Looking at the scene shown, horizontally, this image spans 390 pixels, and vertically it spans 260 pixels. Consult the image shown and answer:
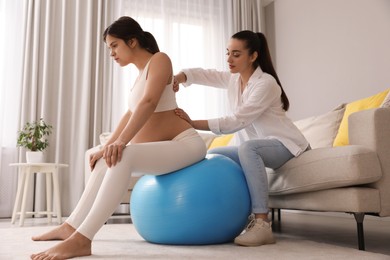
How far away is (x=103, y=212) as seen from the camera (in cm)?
147

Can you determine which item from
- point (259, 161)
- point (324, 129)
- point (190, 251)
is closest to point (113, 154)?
point (190, 251)

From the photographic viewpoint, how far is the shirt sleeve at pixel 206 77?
222 cm

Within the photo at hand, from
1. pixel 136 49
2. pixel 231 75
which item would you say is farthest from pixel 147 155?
pixel 231 75

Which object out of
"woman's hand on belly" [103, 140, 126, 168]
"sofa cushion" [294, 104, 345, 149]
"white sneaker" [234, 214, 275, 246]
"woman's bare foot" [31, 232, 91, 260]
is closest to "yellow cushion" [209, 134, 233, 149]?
"sofa cushion" [294, 104, 345, 149]

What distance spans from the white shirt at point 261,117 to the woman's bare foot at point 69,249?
2.57 feet

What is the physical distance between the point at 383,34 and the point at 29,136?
119 inches

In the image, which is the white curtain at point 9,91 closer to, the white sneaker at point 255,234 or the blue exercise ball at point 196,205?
the blue exercise ball at point 196,205

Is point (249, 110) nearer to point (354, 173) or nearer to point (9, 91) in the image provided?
point (354, 173)

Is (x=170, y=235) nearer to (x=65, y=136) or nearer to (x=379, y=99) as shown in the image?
(x=379, y=99)

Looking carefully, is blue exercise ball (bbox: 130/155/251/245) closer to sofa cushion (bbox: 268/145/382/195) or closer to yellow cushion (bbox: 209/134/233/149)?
sofa cushion (bbox: 268/145/382/195)

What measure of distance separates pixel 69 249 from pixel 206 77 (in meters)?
1.21

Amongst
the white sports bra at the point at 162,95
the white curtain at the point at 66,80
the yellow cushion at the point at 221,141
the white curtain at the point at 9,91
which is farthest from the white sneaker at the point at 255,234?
the white curtain at the point at 9,91

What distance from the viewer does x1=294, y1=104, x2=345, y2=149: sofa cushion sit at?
2.71 metres

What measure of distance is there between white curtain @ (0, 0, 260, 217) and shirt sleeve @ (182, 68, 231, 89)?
212cm
